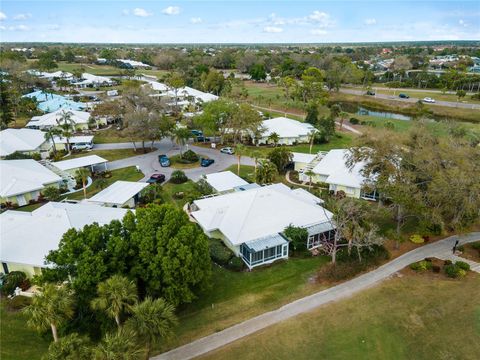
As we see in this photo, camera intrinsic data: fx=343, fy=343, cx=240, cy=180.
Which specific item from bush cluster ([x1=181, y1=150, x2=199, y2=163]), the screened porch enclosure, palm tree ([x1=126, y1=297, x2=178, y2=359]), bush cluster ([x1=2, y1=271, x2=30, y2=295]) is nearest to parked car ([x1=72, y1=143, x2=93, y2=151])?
bush cluster ([x1=181, y1=150, x2=199, y2=163])

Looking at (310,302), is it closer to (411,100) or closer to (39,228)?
(39,228)

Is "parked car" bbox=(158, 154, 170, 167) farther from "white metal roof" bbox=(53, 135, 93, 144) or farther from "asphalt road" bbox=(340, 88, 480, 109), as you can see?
"asphalt road" bbox=(340, 88, 480, 109)

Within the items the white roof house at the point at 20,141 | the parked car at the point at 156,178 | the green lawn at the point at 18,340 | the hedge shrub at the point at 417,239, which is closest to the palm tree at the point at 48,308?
the green lawn at the point at 18,340

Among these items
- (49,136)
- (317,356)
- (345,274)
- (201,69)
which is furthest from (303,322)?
(201,69)

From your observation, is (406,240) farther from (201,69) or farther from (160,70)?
(160,70)

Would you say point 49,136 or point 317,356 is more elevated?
point 49,136
